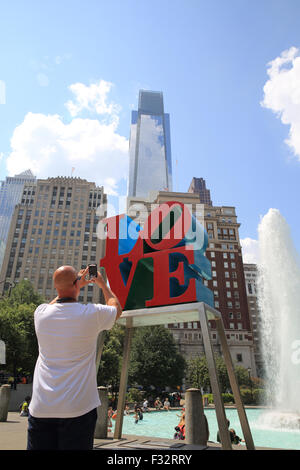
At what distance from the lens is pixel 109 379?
40.1 m

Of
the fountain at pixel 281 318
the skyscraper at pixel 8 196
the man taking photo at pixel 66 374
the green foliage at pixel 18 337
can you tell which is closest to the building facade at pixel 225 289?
the fountain at pixel 281 318

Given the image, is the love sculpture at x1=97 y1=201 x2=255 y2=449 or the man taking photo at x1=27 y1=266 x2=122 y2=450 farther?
the love sculpture at x1=97 y1=201 x2=255 y2=449

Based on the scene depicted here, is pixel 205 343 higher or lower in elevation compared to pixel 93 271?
lower

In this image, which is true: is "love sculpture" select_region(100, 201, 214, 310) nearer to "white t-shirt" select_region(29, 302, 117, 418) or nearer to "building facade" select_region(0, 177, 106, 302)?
"white t-shirt" select_region(29, 302, 117, 418)

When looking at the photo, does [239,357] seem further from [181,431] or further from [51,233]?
[181,431]

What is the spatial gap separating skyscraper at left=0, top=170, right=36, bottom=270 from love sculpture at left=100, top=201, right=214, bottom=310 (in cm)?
10875

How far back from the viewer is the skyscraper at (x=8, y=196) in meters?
121

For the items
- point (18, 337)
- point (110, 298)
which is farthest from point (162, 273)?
point (18, 337)

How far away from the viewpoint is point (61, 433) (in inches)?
97.9

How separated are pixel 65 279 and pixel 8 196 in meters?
162

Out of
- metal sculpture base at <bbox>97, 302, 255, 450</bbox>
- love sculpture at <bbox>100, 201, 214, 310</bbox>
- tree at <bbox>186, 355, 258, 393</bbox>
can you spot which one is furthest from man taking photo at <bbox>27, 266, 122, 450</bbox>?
tree at <bbox>186, 355, 258, 393</bbox>

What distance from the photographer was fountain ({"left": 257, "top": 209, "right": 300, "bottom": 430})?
74.9ft
